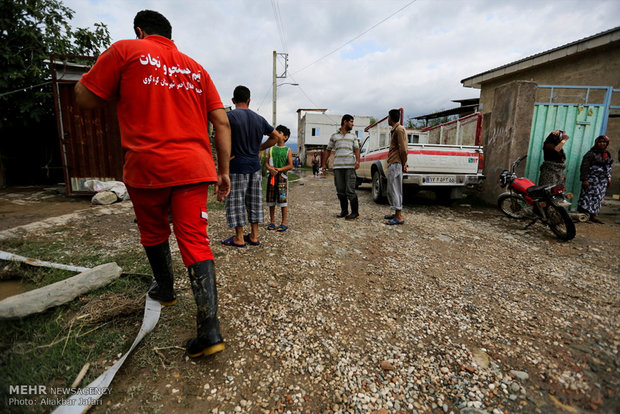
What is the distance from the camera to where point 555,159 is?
5.38 meters

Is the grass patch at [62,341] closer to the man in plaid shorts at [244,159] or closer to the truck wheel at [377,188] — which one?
the man in plaid shorts at [244,159]


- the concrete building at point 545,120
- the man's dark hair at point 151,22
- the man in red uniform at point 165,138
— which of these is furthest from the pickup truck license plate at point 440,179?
the man's dark hair at point 151,22

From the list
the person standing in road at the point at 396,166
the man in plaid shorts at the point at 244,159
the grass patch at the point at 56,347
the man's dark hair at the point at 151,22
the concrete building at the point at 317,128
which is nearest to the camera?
the grass patch at the point at 56,347

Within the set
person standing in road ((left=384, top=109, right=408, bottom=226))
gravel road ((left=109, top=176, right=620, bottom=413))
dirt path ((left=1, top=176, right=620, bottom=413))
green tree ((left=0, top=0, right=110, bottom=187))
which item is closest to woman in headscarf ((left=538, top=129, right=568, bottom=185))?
gravel road ((left=109, top=176, right=620, bottom=413))

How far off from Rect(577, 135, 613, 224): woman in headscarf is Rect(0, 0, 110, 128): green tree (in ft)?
39.9

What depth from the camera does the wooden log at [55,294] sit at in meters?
1.76

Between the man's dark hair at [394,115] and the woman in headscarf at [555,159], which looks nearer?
the man's dark hair at [394,115]

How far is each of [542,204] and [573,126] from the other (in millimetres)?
3372

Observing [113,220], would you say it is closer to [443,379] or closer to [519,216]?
[443,379]

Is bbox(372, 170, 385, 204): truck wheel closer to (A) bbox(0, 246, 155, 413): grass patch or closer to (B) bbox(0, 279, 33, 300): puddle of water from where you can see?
(A) bbox(0, 246, 155, 413): grass patch

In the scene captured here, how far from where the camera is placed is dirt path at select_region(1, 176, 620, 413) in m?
1.43

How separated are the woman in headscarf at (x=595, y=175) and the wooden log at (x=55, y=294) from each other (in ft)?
25.9

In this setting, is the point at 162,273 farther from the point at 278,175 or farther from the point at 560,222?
the point at 560,222

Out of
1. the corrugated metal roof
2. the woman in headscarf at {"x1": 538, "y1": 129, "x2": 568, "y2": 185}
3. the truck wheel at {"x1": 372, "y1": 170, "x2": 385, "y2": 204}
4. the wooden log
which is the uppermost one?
the corrugated metal roof
